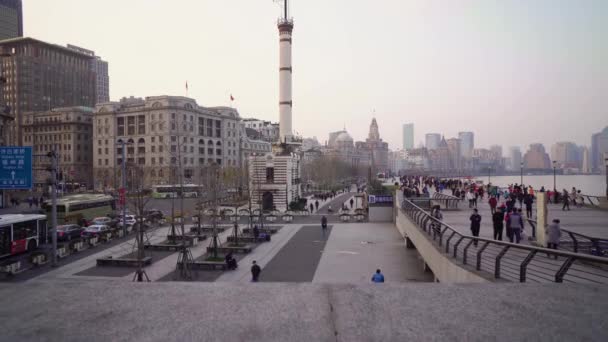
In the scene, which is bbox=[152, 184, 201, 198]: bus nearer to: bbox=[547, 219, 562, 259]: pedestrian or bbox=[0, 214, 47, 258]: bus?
bbox=[0, 214, 47, 258]: bus

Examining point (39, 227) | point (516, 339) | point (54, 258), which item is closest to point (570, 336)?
point (516, 339)

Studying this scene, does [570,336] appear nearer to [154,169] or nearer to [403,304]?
[403,304]

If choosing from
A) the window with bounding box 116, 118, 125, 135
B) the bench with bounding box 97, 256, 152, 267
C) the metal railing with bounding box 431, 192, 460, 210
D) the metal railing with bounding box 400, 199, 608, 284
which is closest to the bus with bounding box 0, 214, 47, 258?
the bench with bounding box 97, 256, 152, 267

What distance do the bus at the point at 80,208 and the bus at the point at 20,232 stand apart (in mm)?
7414

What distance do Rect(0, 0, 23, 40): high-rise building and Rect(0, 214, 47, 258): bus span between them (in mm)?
112254

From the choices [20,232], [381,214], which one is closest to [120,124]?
[381,214]

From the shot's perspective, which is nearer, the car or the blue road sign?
the blue road sign

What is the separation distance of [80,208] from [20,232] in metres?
12.2

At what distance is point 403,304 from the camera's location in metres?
4.52

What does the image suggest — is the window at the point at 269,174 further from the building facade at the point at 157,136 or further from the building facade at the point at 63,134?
the building facade at the point at 63,134

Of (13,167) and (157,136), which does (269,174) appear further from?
(157,136)

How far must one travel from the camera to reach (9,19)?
110m

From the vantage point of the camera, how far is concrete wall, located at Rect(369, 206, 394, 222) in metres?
38.6

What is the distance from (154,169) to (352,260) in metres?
66.6
